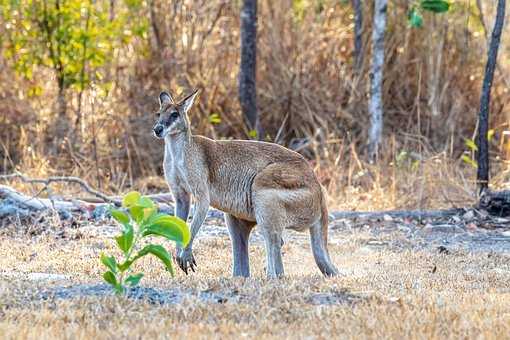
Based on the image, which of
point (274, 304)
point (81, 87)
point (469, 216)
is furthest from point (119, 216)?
point (81, 87)

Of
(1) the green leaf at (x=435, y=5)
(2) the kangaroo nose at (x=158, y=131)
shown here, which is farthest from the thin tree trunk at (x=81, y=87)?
(2) the kangaroo nose at (x=158, y=131)

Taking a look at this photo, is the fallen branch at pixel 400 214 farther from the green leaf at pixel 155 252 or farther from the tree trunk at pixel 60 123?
the green leaf at pixel 155 252

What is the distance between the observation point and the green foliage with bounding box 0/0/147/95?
517 inches

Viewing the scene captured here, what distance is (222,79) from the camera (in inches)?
563

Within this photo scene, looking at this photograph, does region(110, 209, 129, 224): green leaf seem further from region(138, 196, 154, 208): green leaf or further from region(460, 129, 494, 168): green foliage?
region(460, 129, 494, 168): green foliage

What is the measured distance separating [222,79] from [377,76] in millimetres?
2424

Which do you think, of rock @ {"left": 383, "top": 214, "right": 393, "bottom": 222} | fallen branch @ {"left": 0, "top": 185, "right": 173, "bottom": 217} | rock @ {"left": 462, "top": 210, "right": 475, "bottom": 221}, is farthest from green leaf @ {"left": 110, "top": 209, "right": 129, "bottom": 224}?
rock @ {"left": 462, "top": 210, "right": 475, "bottom": 221}

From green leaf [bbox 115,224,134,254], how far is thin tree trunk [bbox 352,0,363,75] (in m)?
9.03

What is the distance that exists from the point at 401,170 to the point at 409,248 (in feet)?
10.6

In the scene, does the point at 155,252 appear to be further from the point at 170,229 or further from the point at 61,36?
the point at 61,36

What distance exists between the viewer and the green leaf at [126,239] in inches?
216

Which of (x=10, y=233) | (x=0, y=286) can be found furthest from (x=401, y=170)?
(x=0, y=286)

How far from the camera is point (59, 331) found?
4.86m

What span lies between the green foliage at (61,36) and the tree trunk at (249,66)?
4.73 feet
